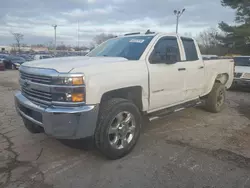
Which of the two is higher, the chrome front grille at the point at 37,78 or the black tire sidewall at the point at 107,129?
the chrome front grille at the point at 37,78

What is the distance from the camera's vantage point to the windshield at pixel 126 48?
4.19 meters

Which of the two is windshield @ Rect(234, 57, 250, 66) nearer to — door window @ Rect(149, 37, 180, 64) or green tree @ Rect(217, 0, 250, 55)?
door window @ Rect(149, 37, 180, 64)

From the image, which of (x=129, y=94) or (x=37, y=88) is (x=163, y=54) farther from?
(x=37, y=88)

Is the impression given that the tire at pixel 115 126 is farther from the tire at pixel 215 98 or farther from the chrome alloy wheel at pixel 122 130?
the tire at pixel 215 98

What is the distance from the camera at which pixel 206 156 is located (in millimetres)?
3766

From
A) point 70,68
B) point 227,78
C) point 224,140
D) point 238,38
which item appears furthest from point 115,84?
point 238,38

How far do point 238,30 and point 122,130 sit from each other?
2716cm

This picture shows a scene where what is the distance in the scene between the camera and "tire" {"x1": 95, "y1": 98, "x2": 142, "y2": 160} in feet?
11.0

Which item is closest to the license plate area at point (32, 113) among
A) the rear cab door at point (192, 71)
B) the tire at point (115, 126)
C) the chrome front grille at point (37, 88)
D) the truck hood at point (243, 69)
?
the chrome front grille at point (37, 88)

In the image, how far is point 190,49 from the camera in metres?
5.34

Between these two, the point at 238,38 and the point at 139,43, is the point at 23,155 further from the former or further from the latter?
the point at 238,38

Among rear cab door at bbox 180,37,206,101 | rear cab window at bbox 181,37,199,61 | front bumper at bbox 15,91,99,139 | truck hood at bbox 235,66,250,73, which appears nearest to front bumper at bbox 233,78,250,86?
truck hood at bbox 235,66,250,73

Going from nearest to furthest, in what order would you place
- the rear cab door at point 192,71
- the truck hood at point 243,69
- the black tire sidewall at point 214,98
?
the rear cab door at point 192,71, the black tire sidewall at point 214,98, the truck hood at point 243,69

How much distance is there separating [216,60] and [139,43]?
2.71 meters
